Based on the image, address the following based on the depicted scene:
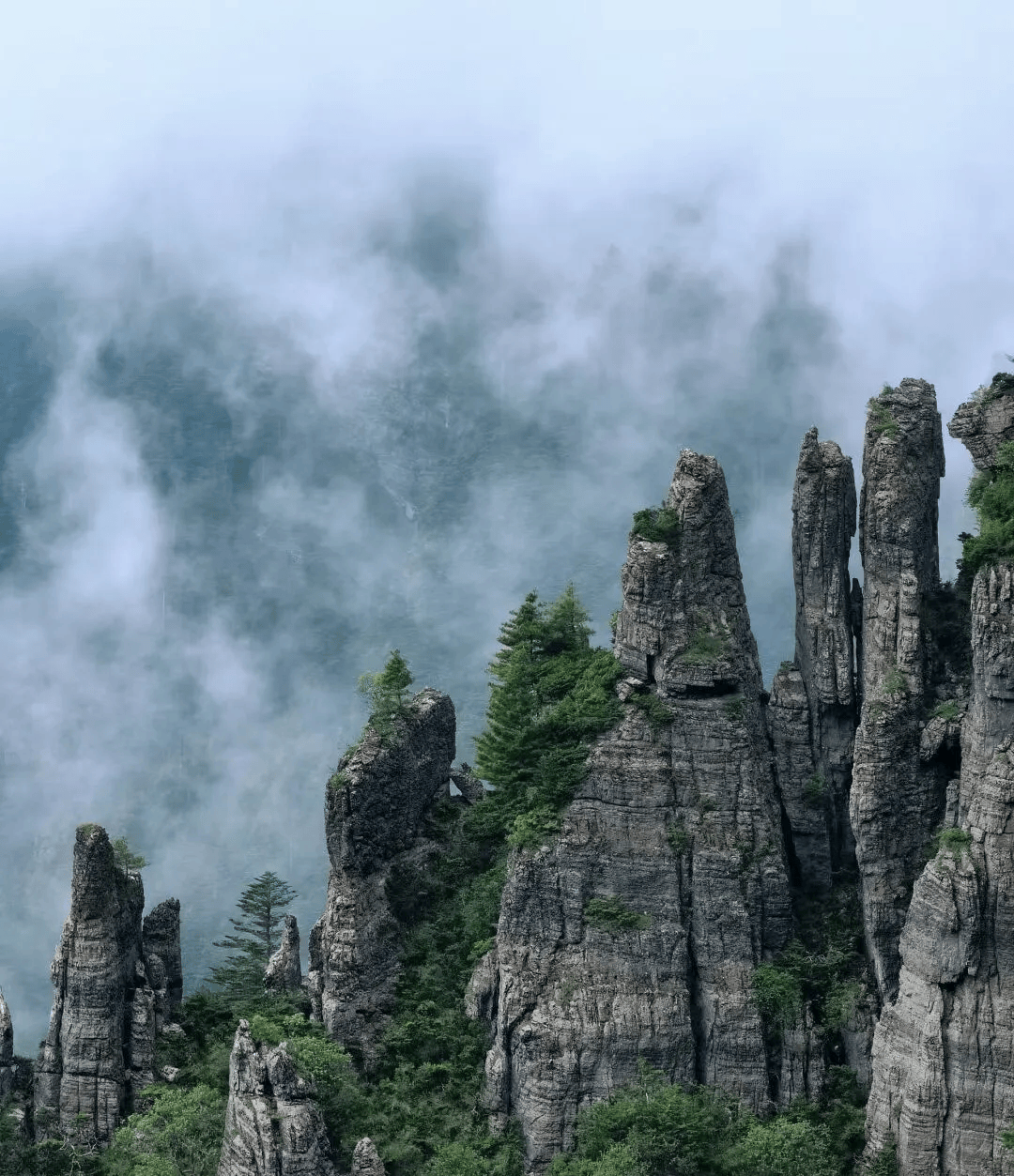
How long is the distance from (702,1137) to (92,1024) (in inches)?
1139

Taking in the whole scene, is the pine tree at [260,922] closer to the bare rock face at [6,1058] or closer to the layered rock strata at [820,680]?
the bare rock face at [6,1058]

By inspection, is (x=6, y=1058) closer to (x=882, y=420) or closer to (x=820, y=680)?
(x=820, y=680)

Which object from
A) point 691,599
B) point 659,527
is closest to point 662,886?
point 691,599

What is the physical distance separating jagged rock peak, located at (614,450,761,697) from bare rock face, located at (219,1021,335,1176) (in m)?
23.0

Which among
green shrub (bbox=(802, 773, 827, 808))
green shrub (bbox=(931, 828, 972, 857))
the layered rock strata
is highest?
the layered rock strata

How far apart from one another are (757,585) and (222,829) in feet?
148

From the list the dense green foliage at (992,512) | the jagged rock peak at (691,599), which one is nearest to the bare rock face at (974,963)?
the dense green foliage at (992,512)

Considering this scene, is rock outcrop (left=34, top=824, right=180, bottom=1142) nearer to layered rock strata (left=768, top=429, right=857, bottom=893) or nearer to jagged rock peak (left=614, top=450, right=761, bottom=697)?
jagged rock peak (left=614, top=450, right=761, bottom=697)

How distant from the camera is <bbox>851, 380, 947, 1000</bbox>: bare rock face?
10394cm

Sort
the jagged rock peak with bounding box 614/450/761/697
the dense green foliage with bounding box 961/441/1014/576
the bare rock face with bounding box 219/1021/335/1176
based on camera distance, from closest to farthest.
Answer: the dense green foliage with bounding box 961/441/1014/576
the bare rock face with bounding box 219/1021/335/1176
the jagged rock peak with bounding box 614/450/761/697

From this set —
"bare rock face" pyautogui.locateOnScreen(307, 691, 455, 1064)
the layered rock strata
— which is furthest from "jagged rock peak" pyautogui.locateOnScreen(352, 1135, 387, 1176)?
the layered rock strata

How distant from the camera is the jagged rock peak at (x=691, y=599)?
349 feet

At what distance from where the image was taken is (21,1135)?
112 m

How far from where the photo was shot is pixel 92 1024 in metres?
113
